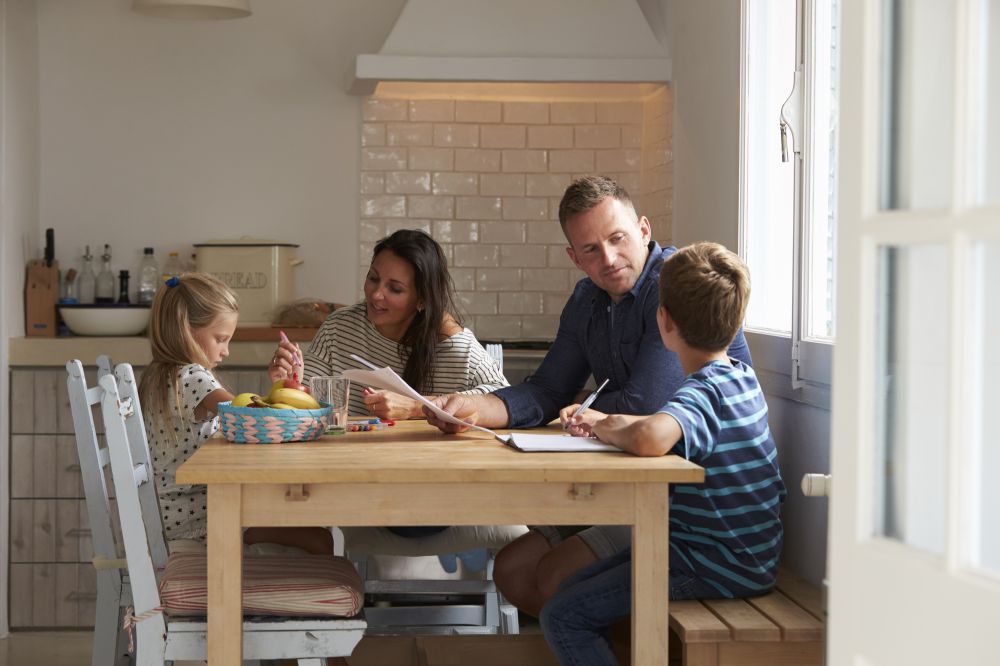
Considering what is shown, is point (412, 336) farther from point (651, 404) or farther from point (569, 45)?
point (569, 45)

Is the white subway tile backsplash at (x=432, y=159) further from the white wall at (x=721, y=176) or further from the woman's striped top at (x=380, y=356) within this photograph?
the woman's striped top at (x=380, y=356)

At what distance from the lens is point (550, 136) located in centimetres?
498

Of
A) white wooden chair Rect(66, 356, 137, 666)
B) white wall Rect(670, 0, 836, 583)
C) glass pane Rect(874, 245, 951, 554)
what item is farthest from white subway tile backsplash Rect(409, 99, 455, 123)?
glass pane Rect(874, 245, 951, 554)

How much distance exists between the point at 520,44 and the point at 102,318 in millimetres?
1853

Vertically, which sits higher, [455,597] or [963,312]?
[963,312]

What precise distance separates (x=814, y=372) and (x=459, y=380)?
101cm

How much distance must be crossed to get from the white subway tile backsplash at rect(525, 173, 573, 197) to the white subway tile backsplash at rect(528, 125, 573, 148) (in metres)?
0.12

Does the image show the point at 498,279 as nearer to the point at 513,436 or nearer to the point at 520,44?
the point at 520,44

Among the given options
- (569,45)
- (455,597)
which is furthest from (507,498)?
(569,45)

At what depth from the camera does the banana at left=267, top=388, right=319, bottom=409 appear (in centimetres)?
245

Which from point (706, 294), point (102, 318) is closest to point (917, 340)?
point (706, 294)

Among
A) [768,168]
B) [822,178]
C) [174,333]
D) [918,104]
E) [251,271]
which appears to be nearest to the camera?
[918,104]

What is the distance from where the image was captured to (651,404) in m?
2.76

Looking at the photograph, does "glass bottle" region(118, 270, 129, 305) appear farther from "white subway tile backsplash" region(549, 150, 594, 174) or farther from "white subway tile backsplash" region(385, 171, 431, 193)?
"white subway tile backsplash" region(549, 150, 594, 174)
